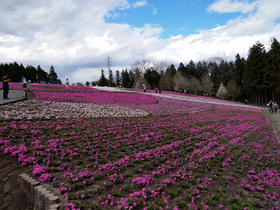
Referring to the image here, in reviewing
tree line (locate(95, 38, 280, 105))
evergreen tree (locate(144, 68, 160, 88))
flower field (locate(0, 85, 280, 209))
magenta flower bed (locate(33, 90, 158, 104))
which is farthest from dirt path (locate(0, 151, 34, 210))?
evergreen tree (locate(144, 68, 160, 88))

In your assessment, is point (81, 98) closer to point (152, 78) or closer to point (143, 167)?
point (143, 167)

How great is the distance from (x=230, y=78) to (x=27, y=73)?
96.6 metres

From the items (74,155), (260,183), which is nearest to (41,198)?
(74,155)

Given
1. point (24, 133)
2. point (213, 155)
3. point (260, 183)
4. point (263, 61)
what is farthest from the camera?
point (263, 61)

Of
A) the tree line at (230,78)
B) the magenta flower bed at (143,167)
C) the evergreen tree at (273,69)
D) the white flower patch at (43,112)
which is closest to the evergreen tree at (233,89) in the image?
the tree line at (230,78)

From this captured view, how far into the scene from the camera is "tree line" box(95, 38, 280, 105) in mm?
48938

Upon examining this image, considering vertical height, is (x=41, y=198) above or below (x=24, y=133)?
below

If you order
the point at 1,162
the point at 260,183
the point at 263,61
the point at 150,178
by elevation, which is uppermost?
the point at 263,61

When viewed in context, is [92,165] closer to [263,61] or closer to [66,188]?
[66,188]

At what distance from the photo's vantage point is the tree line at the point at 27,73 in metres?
81.6

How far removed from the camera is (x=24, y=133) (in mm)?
9531

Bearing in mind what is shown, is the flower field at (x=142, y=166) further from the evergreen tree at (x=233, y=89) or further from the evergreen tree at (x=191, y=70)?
the evergreen tree at (x=191, y=70)

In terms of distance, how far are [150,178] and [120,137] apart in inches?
186

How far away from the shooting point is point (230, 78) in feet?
276
